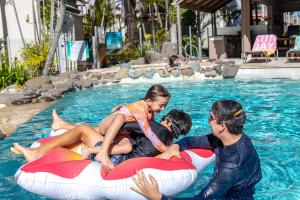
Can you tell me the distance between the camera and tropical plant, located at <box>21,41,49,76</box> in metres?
14.1

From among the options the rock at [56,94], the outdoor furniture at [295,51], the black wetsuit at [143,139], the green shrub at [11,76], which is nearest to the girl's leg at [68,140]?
the black wetsuit at [143,139]

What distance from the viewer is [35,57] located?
14180 mm

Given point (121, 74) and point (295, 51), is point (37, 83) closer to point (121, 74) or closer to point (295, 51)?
point (121, 74)

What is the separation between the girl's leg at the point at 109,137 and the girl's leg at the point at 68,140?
36cm

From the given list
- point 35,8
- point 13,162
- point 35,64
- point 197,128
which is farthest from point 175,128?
point 35,8

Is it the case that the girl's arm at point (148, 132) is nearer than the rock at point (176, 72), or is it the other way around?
the girl's arm at point (148, 132)

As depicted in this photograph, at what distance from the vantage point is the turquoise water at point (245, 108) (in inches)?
186

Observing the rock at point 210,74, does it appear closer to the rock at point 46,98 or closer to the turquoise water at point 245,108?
the turquoise water at point 245,108

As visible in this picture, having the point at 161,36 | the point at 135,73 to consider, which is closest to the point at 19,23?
the point at 135,73

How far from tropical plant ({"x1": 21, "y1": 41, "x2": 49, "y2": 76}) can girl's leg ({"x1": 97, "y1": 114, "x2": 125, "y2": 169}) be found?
10530mm

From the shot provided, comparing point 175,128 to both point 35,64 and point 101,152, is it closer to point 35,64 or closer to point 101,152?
point 101,152

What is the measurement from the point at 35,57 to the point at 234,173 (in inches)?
473

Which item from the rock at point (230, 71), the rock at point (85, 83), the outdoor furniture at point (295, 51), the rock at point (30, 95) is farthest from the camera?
the outdoor furniture at point (295, 51)

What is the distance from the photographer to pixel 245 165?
3.17 metres
